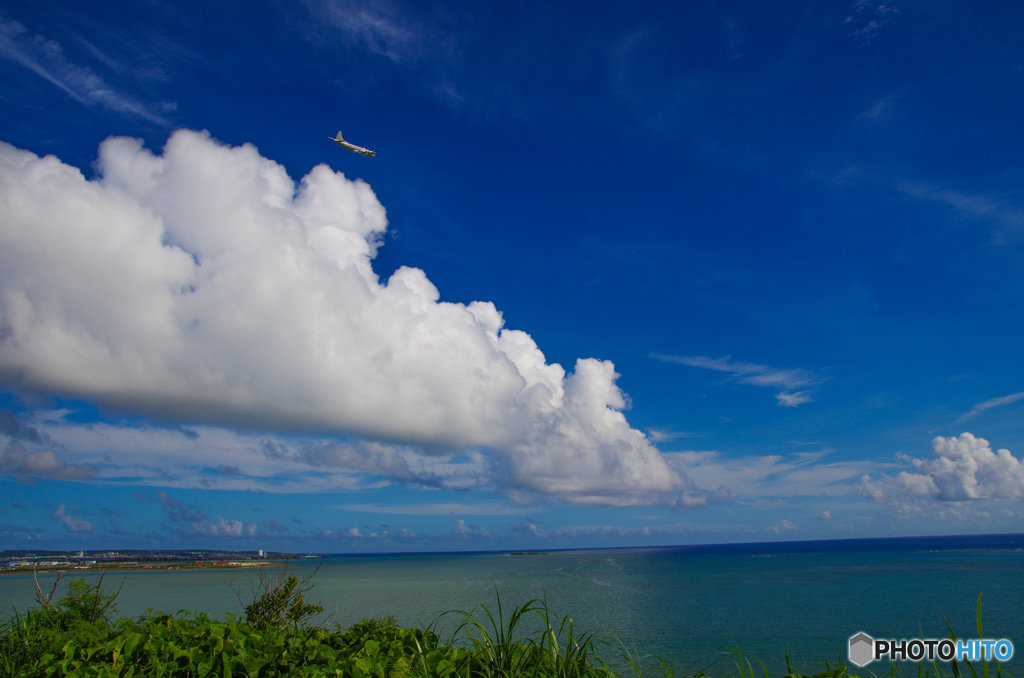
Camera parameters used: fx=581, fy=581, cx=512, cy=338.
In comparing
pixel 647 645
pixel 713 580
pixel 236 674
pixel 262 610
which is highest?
pixel 236 674

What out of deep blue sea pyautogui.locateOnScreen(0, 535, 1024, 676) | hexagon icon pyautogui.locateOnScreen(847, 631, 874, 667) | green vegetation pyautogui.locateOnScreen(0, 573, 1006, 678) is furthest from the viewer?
deep blue sea pyautogui.locateOnScreen(0, 535, 1024, 676)

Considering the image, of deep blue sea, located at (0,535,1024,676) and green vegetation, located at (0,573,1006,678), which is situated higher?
green vegetation, located at (0,573,1006,678)

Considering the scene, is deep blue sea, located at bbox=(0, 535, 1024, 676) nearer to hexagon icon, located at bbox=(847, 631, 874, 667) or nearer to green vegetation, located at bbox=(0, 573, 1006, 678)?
green vegetation, located at bbox=(0, 573, 1006, 678)

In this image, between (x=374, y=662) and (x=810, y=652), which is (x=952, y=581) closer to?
(x=810, y=652)

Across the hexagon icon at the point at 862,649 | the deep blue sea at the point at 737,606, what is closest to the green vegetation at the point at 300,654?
the hexagon icon at the point at 862,649

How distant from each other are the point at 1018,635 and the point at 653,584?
4579 cm

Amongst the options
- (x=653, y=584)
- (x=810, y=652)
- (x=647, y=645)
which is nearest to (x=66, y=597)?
(x=647, y=645)

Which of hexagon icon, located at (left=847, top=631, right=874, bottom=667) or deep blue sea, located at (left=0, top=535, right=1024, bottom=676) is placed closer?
hexagon icon, located at (left=847, top=631, right=874, bottom=667)

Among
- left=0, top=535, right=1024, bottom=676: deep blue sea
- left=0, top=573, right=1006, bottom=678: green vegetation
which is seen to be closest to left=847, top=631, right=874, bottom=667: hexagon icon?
left=0, top=573, right=1006, bottom=678: green vegetation

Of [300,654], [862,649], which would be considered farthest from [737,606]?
[300,654]

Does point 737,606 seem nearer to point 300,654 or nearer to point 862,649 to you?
point 862,649

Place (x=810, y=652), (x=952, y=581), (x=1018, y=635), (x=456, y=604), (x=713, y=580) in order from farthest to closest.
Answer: (x=713, y=580) → (x=952, y=581) → (x=456, y=604) → (x=1018, y=635) → (x=810, y=652)

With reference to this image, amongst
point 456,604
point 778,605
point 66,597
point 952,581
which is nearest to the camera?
point 66,597

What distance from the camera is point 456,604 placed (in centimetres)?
5947
